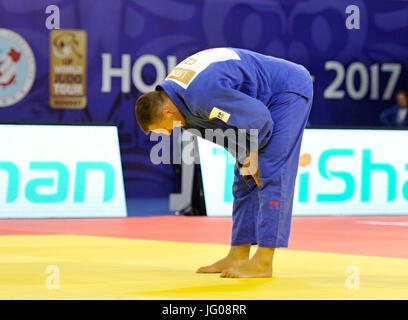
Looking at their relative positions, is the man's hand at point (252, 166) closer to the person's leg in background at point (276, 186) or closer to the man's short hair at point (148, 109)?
the person's leg in background at point (276, 186)

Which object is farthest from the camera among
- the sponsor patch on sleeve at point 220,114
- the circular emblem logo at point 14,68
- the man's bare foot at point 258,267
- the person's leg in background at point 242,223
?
the circular emblem logo at point 14,68

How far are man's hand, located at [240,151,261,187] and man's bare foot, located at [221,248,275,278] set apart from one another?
1.21ft

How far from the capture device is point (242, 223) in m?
4.87

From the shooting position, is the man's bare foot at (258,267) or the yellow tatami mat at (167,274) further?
the man's bare foot at (258,267)

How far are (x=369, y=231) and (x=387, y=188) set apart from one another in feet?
6.68

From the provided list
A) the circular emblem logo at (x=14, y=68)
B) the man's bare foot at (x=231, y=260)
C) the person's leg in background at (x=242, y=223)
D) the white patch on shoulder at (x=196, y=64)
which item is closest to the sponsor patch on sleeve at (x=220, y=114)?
the white patch on shoulder at (x=196, y=64)

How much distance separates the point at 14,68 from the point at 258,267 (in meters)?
8.75

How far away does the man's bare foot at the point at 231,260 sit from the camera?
4844mm

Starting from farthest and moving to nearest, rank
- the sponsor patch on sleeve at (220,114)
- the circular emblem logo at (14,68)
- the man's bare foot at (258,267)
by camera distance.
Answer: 1. the circular emblem logo at (14,68)
2. the man's bare foot at (258,267)
3. the sponsor patch on sleeve at (220,114)

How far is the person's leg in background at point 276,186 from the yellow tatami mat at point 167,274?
0.13 metres

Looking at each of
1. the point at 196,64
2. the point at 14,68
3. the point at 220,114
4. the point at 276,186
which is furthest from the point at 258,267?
the point at 14,68

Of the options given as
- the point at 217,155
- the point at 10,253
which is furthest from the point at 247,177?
the point at 217,155

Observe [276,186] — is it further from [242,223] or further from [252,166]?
[242,223]

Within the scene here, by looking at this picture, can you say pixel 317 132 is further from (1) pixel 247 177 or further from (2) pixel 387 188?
(1) pixel 247 177
